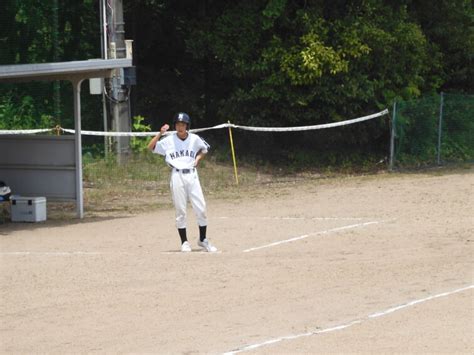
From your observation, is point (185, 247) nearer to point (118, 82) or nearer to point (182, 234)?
point (182, 234)

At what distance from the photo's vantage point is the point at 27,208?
1798 cm

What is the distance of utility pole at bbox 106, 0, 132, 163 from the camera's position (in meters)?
22.7

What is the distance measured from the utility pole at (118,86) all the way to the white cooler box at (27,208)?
18.0ft

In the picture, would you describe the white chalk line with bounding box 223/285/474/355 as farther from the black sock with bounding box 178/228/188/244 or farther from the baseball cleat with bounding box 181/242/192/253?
the black sock with bounding box 178/228/188/244

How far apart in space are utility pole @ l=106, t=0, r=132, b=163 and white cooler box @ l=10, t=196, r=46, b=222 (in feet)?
18.0

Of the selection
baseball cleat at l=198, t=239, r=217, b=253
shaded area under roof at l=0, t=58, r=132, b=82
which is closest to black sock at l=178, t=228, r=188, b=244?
baseball cleat at l=198, t=239, r=217, b=253

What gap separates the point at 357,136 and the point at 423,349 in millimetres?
18471

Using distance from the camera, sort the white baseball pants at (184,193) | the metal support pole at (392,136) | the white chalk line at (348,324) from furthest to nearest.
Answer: the metal support pole at (392,136) → the white baseball pants at (184,193) → the white chalk line at (348,324)

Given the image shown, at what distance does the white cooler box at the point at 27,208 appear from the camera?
17.9 m

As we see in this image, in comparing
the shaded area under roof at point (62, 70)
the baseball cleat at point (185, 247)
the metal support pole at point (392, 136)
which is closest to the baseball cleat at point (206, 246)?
the baseball cleat at point (185, 247)

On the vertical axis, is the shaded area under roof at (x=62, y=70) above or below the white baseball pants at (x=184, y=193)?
above

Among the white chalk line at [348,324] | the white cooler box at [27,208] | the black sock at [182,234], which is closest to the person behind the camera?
the white chalk line at [348,324]

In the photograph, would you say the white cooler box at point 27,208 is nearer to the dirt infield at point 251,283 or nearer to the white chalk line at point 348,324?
the dirt infield at point 251,283

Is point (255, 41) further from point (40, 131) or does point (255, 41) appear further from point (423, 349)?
point (423, 349)
